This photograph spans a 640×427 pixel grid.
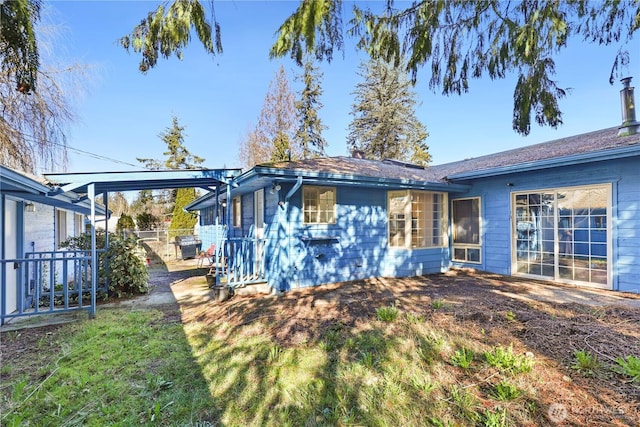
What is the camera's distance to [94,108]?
7.71 metres

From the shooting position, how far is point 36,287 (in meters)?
4.58

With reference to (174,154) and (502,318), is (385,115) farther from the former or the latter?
(502,318)

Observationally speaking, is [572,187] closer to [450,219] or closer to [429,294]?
[450,219]

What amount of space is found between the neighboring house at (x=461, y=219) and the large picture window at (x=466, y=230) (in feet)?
0.09

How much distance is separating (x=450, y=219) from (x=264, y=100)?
47.8 feet

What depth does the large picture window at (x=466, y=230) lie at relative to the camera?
7750mm

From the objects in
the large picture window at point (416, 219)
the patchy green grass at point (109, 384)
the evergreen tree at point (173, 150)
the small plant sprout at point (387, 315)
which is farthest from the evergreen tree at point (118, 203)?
the small plant sprout at point (387, 315)

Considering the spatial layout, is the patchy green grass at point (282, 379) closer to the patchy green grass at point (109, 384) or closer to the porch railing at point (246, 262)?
the patchy green grass at point (109, 384)

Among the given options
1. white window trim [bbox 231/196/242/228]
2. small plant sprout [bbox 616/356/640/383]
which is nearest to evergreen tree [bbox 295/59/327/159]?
white window trim [bbox 231/196/242/228]

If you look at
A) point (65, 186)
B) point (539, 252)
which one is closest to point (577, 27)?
point (539, 252)

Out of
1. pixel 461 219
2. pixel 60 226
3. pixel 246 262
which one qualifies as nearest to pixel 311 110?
pixel 461 219

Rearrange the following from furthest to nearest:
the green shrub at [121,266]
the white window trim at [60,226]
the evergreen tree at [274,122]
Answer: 1. the evergreen tree at [274,122]
2. the white window trim at [60,226]
3. the green shrub at [121,266]

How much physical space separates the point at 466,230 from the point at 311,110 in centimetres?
1590

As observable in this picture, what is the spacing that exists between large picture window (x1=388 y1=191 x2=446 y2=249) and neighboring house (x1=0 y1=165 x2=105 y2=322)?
6525 millimetres
